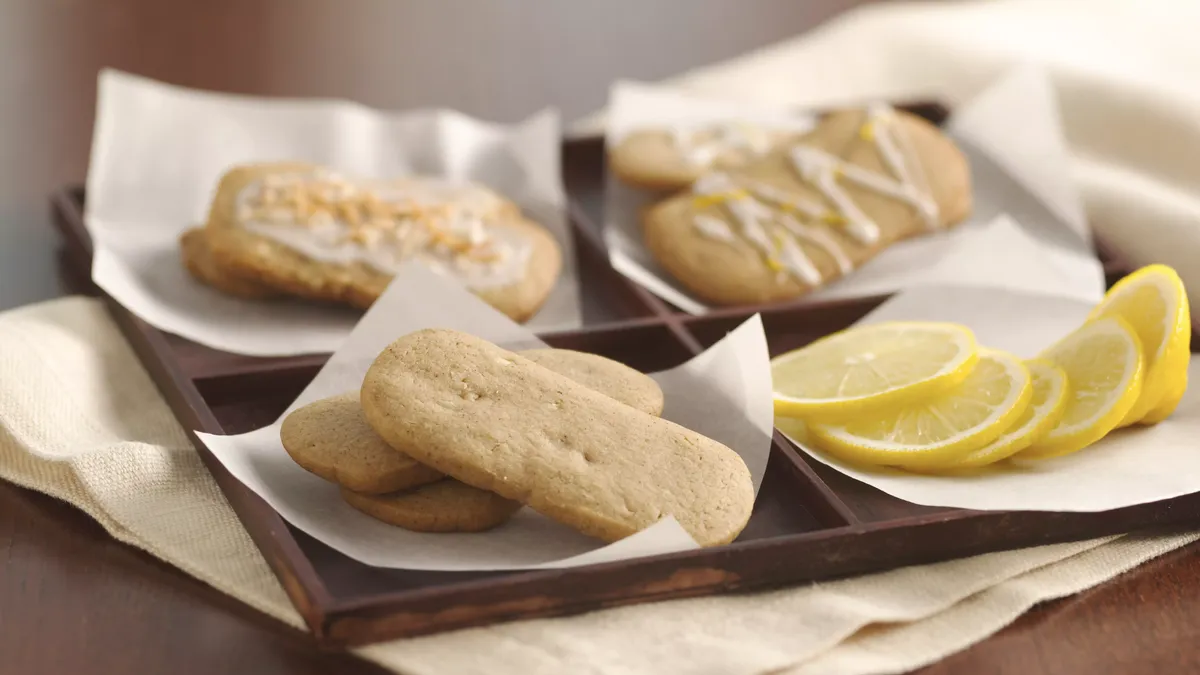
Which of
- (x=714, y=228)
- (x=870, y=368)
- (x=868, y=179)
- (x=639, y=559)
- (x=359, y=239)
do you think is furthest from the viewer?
(x=868, y=179)

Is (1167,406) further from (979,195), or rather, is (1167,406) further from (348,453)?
(348,453)

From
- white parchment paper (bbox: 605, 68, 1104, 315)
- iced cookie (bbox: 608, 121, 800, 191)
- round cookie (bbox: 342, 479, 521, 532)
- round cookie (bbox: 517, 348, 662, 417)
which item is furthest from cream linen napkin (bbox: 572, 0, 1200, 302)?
round cookie (bbox: 342, 479, 521, 532)

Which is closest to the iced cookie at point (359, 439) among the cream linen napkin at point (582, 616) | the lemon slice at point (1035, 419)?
the cream linen napkin at point (582, 616)

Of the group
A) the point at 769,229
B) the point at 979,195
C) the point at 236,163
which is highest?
the point at 236,163

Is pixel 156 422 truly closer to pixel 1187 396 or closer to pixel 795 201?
pixel 795 201

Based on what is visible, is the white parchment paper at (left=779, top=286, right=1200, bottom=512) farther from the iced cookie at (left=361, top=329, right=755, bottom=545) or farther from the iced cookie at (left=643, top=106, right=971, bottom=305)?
the iced cookie at (left=643, top=106, right=971, bottom=305)

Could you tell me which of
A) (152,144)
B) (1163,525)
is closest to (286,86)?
(152,144)

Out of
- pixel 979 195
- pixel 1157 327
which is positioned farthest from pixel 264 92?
pixel 1157 327
